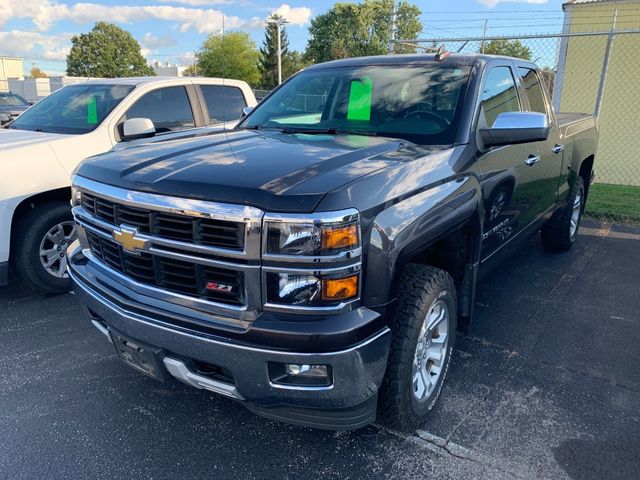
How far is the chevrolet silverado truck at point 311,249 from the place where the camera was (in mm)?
2064

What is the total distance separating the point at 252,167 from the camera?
2.37 meters

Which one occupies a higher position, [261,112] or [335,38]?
[335,38]

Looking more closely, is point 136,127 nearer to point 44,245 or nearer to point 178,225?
point 44,245

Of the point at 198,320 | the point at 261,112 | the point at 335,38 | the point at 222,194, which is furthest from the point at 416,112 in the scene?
the point at 335,38

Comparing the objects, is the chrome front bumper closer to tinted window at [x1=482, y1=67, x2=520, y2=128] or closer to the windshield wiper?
the windshield wiper

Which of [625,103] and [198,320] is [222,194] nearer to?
[198,320]

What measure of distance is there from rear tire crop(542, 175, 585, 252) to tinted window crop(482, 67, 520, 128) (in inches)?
76.5

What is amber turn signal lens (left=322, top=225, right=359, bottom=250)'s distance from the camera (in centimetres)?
201

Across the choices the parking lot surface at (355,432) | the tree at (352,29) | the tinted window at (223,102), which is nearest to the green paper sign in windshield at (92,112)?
the tinted window at (223,102)

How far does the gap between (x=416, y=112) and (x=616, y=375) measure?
2103 millimetres

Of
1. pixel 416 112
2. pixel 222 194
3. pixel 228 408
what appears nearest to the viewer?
pixel 222 194

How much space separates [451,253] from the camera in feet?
9.86

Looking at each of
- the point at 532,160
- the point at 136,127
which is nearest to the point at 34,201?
the point at 136,127

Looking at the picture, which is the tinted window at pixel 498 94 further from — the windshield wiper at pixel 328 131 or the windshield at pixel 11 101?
the windshield at pixel 11 101
